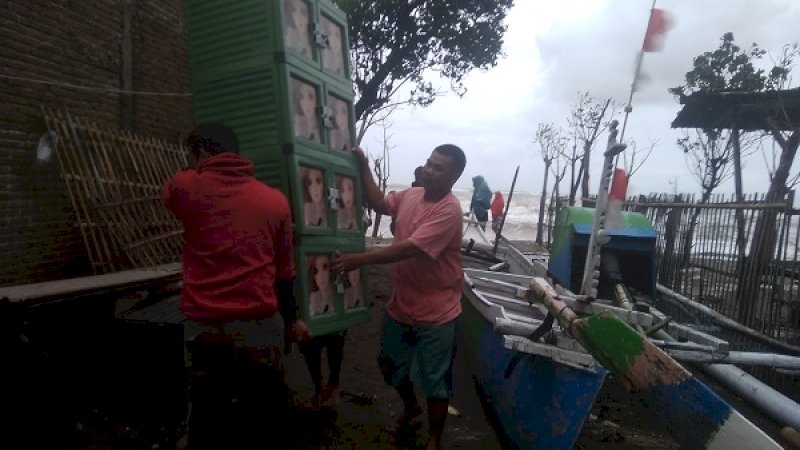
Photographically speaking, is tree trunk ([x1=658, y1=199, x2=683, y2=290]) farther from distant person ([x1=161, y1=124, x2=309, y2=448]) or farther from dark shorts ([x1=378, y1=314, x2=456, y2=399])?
distant person ([x1=161, y1=124, x2=309, y2=448])

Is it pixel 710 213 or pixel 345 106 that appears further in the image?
pixel 710 213

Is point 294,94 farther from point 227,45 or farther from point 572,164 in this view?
point 572,164

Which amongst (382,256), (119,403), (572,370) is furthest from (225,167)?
(119,403)

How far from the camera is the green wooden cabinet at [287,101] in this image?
9.98ft

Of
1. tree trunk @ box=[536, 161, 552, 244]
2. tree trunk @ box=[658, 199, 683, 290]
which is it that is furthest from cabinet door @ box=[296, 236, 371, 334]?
tree trunk @ box=[536, 161, 552, 244]

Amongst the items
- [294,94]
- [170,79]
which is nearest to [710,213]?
[294,94]

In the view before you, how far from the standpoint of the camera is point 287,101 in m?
3.02

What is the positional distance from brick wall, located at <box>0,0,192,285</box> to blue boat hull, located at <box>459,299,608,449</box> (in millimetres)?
4735

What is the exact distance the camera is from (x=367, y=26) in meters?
14.3

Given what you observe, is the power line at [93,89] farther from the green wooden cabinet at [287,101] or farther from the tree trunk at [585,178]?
the tree trunk at [585,178]

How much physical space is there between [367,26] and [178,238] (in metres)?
9.24

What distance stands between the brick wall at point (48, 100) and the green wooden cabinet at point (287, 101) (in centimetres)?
333

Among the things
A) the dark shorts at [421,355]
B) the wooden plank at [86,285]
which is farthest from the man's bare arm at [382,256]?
the wooden plank at [86,285]

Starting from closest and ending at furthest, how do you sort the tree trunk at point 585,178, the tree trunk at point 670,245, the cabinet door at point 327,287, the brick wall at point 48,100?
1. the cabinet door at point 327,287
2. the brick wall at point 48,100
3. the tree trunk at point 670,245
4. the tree trunk at point 585,178
